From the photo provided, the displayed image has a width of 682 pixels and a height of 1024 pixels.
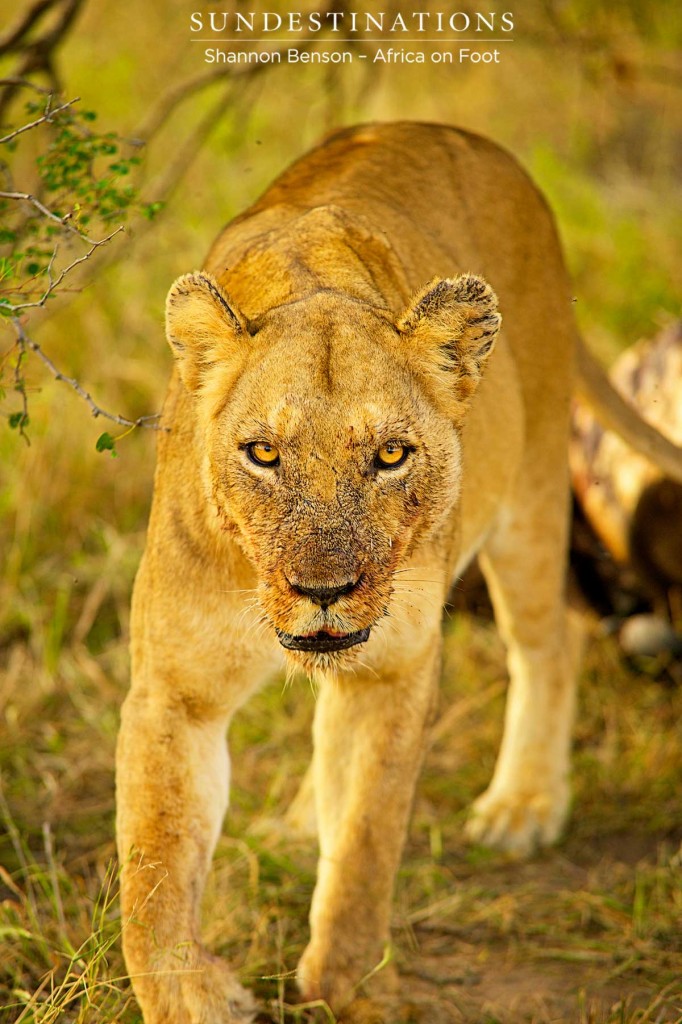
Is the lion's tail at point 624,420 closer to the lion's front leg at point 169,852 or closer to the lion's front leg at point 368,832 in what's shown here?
the lion's front leg at point 368,832

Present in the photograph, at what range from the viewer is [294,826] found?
4.16 meters

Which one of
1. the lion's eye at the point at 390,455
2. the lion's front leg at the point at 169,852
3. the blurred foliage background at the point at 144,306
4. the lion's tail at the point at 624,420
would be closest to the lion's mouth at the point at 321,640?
the lion's eye at the point at 390,455

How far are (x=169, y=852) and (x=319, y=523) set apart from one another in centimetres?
93

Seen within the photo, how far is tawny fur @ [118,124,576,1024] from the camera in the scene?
2.48m

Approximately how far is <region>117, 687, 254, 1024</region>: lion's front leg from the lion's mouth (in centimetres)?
44

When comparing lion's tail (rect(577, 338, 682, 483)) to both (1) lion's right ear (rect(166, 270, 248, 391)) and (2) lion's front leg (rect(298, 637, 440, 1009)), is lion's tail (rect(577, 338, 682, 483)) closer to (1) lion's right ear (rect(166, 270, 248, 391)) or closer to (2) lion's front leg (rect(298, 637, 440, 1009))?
(2) lion's front leg (rect(298, 637, 440, 1009))

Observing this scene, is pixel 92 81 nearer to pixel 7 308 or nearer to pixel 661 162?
pixel 661 162

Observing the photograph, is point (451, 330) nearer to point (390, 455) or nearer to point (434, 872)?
point (390, 455)

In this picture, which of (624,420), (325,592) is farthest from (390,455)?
(624,420)

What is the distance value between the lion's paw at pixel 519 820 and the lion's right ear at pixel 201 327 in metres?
2.22

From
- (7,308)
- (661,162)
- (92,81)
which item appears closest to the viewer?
(7,308)

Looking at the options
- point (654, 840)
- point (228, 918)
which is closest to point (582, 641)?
point (654, 840)

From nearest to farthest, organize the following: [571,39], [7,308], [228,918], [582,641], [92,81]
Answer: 1. [7,308]
2. [228,918]
3. [582,641]
4. [571,39]
5. [92,81]

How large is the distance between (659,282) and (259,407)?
17.5ft
